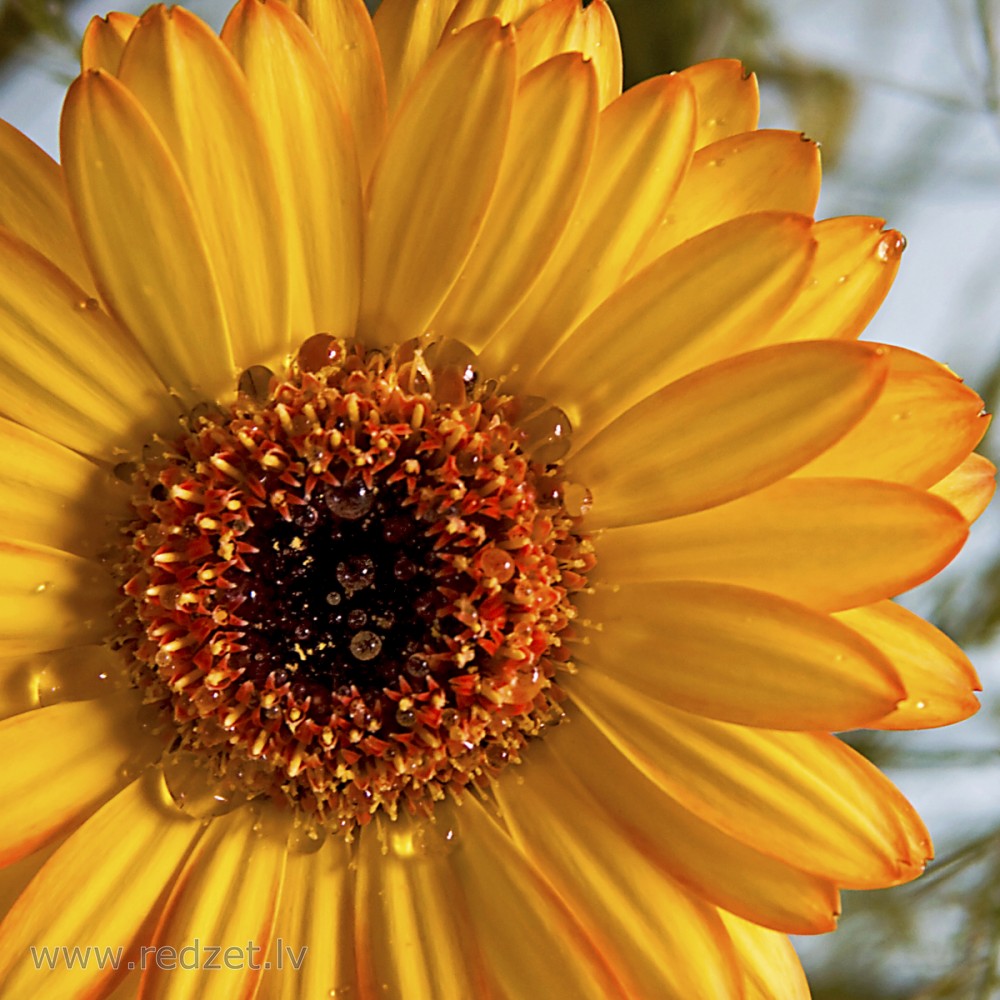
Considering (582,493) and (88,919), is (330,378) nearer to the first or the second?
(582,493)

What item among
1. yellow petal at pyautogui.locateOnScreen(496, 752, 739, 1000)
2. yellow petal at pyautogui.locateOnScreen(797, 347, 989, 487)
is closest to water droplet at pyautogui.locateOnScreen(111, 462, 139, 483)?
yellow petal at pyautogui.locateOnScreen(496, 752, 739, 1000)

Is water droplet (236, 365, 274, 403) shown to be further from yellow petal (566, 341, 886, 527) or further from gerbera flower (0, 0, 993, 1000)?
yellow petal (566, 341, 886, 527)

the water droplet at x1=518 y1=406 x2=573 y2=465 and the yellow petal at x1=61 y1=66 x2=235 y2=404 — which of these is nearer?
the yellow petal at x1=61 y1=66 x2=235 y2=404

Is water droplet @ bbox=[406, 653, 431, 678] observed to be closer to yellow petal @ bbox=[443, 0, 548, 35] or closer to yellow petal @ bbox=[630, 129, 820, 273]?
yellow petal @ bbox=[630, 129, 820, 273]

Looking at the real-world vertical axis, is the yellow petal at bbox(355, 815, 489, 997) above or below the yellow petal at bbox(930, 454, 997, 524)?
below

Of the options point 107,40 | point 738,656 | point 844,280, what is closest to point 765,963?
point 738,656

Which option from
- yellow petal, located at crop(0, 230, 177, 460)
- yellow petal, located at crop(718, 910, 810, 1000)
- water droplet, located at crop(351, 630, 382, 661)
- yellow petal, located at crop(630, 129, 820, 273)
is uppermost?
yellow petal, located at crop(630, 129, 820, 273)

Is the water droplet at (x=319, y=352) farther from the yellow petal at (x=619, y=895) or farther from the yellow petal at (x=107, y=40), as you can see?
the yellow petal at (x=619, y=895)

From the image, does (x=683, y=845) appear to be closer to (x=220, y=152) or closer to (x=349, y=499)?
(x=349, y=499)
